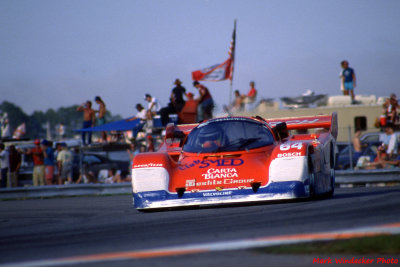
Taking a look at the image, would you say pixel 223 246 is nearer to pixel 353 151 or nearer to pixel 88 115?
pixel 353 151

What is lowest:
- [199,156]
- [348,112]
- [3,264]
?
[3,264]

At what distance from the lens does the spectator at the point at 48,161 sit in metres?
17.7

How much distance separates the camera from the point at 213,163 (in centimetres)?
861

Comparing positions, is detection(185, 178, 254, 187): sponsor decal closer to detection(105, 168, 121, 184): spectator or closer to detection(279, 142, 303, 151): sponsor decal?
Result: detection(279, 142, 303, 151): sponsor decal

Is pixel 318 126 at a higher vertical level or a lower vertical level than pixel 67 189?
higher

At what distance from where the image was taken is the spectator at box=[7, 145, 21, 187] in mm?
17812

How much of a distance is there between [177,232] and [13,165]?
511 inches

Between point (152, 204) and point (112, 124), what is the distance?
38.7 ft

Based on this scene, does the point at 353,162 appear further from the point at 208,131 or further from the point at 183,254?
the point at 183,254

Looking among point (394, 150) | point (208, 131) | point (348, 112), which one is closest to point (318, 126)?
point (208, 131)

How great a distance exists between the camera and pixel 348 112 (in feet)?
76.3

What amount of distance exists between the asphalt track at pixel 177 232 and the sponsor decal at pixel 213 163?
1.89 ft

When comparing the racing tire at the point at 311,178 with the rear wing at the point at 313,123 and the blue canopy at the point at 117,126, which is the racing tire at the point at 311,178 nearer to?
the rear wing at the point at 313,123

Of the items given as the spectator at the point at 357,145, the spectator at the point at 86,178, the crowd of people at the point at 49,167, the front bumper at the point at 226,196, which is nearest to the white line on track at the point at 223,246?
the front bumper at the point at 226,196
